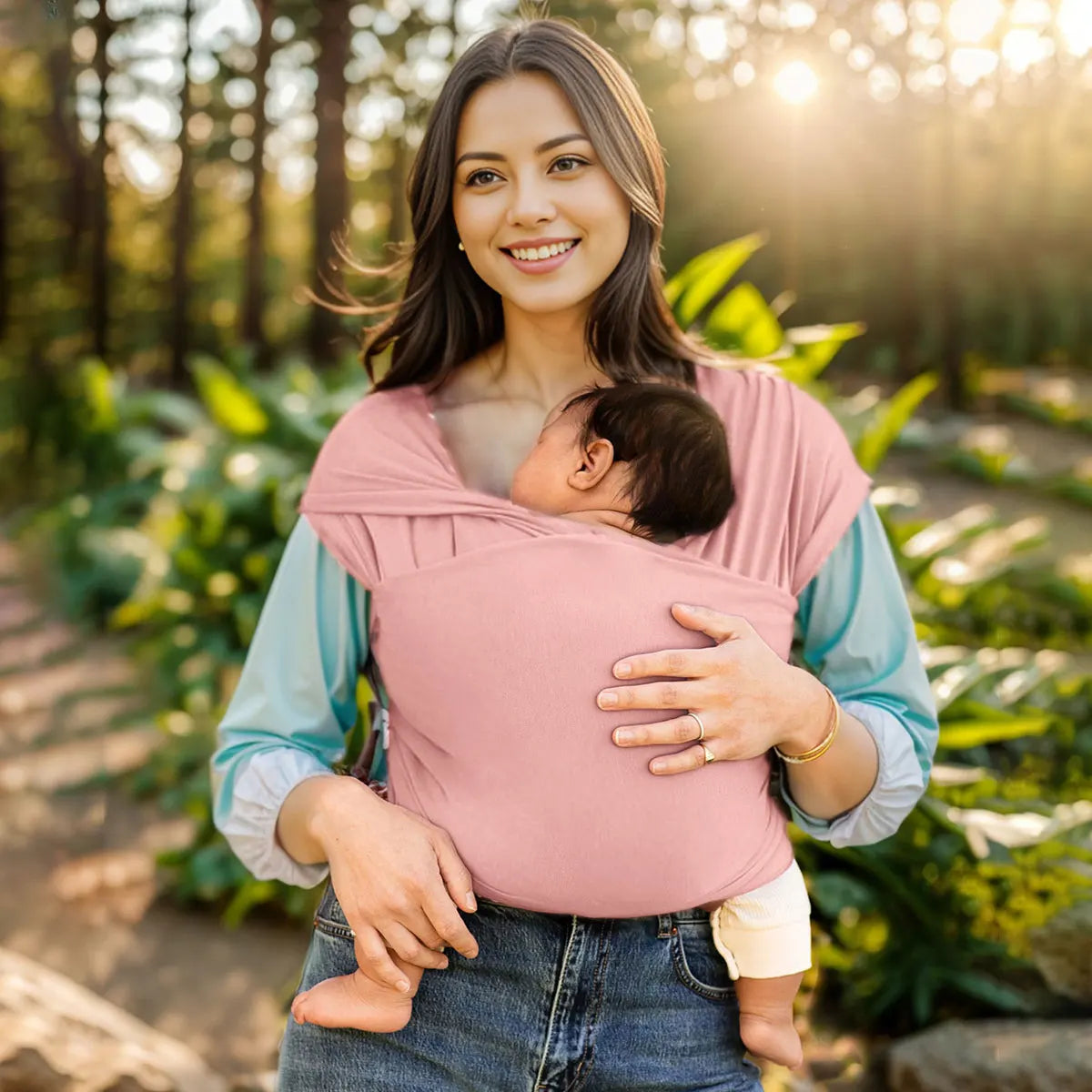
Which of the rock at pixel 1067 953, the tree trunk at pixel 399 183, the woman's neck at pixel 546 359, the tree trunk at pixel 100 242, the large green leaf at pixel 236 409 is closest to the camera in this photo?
the woman's neck at pixel 546 359

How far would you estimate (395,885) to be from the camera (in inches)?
50.3

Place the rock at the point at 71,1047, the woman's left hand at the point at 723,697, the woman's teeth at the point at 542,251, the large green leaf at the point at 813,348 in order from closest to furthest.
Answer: the woman's left hand at the point at 723,697 < the woman's teeth at the point at 542,251 < the rock at the point at 71,1047 < the large green leaf at the point at 813,348

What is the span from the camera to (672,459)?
1414 millimetres

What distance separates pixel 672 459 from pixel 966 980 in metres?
1.52

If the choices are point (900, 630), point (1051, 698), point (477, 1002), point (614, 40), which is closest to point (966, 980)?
point (1051, 698)

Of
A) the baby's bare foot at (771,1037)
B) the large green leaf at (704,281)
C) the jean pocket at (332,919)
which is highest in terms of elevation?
the large green leaf at (704,281)

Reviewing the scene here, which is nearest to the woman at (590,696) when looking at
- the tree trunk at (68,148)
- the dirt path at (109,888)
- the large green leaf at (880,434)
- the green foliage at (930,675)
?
the green foliage at (930,675)

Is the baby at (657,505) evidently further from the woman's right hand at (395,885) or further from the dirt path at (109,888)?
the dirt path at (109,888)

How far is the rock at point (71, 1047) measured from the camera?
1816 mm

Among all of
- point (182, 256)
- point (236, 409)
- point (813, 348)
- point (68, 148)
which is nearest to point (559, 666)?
point (813, 348)

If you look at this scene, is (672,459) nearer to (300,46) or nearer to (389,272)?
(389,272)

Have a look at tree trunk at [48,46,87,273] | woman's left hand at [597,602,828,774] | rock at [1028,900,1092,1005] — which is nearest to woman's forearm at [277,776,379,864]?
woman's left hand at [597,602,828,774]

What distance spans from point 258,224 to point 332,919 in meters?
6.69

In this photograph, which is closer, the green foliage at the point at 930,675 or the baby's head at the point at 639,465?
the baby's head at the point at 639,465
